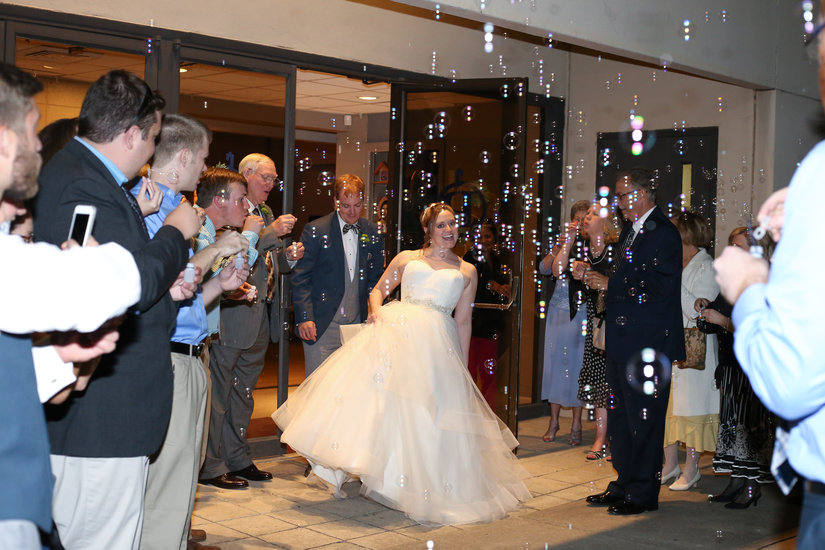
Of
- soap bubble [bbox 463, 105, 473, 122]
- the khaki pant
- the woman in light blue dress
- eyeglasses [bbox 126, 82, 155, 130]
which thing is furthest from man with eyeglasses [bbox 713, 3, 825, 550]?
soap bubble [bbox 463, 105, 473, 122]

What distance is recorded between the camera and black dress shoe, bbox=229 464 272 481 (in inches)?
220

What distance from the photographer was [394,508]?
482 centimetres

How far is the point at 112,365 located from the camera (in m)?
2.44

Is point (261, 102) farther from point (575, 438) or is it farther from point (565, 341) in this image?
point (575, 438)

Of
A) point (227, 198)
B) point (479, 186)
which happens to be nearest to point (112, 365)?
point (227, 198)

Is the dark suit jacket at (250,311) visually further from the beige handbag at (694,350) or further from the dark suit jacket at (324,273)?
the beige handbag at (694,350)

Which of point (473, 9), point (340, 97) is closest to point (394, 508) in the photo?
point (473, 9)

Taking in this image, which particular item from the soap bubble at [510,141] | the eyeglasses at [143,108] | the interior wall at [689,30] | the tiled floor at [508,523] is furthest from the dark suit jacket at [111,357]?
the soap bubble at [510,141]

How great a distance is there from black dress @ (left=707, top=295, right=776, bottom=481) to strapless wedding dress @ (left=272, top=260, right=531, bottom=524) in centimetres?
140

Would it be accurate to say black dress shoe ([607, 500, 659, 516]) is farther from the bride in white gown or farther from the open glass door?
the open glass door

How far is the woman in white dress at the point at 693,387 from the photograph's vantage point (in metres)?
5.56

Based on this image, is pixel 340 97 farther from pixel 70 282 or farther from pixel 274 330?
pixel 70 282

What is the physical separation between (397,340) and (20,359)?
356cm

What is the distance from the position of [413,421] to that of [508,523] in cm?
79
